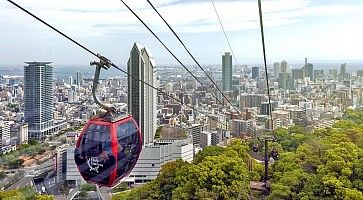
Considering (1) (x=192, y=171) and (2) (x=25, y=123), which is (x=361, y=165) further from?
(2) (x=25, y=123)

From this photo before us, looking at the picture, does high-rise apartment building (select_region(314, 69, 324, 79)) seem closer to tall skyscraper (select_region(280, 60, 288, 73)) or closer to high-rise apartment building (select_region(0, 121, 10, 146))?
tall skyscraper (select_region(280, 60, 288, 73))

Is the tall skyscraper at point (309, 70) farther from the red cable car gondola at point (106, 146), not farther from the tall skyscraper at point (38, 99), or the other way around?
the red cable car gondola at point (106, 146)

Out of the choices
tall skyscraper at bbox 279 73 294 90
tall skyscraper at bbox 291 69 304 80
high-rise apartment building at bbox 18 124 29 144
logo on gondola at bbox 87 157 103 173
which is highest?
tall skyscraper at bbox 291 69 304 80

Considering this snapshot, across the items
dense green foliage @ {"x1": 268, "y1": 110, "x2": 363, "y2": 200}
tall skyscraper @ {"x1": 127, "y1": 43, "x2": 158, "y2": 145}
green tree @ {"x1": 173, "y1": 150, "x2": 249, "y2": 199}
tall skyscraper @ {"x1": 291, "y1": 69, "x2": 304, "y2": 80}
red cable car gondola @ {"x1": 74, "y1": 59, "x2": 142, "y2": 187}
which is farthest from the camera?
tall skyscraper @ {"x1": 291, "y1": 69, "x2": 304, "y2": 80}

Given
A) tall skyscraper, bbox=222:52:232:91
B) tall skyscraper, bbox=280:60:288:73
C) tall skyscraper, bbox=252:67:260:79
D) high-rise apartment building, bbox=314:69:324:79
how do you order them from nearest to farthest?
tall skyscraper, bbox=222:52:232:91, tall skyscraper, bbox=252:67:260:79, tall skyscraper, bbox=280:60:288:73, high-rise apartment building, bbox=314:69:324:79

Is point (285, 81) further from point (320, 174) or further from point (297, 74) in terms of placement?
point (320, 174)

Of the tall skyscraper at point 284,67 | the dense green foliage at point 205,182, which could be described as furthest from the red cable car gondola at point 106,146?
the tall skyscraper at point 284,67

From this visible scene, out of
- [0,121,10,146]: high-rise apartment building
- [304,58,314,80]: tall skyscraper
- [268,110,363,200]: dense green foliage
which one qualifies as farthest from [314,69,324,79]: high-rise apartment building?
[268,110,363,200]: dense green foliage

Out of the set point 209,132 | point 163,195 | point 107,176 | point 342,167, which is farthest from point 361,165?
point 209,132
